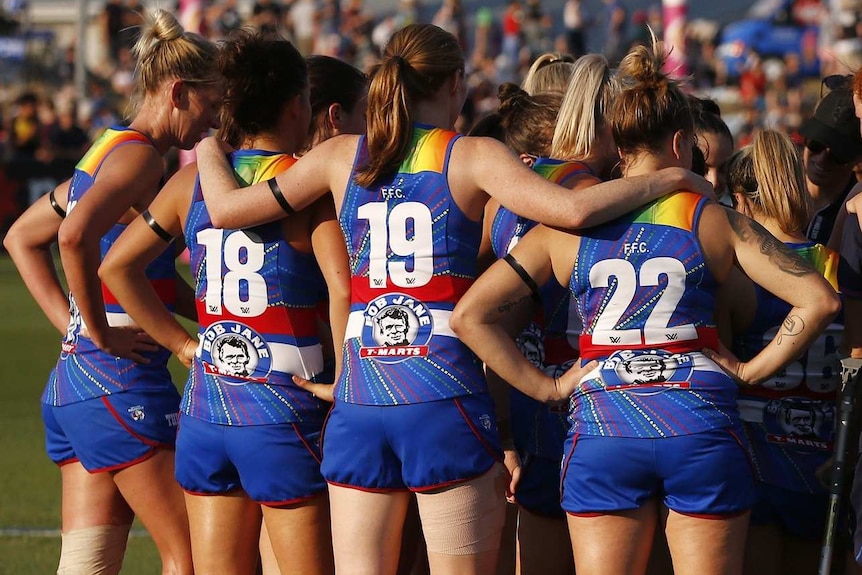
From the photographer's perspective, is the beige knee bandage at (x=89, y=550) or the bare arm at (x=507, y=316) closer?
the bare arm at (x=507, y=316)

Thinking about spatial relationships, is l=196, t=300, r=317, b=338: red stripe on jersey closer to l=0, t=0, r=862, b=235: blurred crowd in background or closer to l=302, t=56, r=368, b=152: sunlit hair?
l=302, t=56, r=368, b=152: sunlit hair

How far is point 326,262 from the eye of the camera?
400 centimetres

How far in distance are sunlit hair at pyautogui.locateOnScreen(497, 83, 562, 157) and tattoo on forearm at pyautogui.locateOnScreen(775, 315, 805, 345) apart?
120 cm

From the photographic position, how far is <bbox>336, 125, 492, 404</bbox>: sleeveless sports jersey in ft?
12.4

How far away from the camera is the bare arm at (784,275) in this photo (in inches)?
144

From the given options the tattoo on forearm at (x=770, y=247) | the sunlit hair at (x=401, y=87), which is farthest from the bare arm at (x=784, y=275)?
the sunlit hair at (x=401, y=87)

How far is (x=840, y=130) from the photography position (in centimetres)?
487

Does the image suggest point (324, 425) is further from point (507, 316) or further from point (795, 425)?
point (795, 425)

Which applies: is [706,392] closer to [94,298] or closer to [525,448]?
[525,448]

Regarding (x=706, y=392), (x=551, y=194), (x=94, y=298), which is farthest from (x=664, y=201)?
(x=94, y=298)

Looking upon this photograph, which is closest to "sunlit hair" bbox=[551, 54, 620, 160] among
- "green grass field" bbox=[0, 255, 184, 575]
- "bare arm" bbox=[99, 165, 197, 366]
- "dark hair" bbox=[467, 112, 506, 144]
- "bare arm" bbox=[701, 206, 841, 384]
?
"dark hair" bbox=[467, 112, 506, 144]

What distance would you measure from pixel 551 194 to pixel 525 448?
1164mm

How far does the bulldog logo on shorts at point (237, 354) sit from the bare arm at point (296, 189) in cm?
35

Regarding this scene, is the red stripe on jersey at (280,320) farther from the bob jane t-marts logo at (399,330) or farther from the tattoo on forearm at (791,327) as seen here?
the tattoo on forearm at (791,327)
